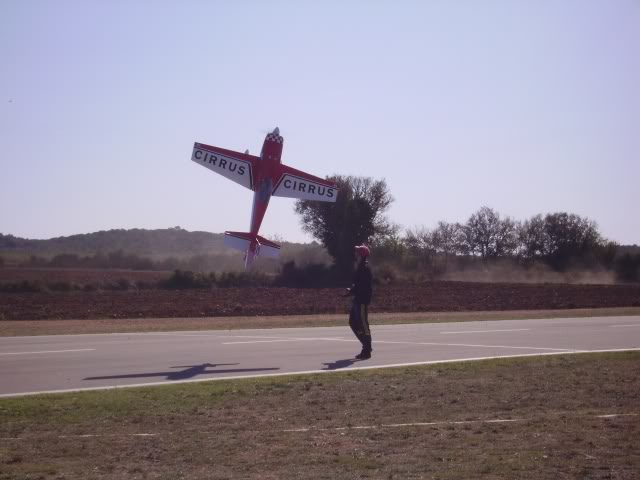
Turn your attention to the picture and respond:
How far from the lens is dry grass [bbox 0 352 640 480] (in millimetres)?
7285

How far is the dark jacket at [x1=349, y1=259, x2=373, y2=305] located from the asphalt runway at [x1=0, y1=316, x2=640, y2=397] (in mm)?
1144

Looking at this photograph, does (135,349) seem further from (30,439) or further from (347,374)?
(30,439)

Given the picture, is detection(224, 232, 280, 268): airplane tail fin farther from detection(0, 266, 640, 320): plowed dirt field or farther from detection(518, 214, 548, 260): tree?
detection(518, 214, 548, 260): tree

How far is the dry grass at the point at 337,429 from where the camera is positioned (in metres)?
7.29

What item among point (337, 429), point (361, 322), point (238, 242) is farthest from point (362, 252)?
point (238, 242)

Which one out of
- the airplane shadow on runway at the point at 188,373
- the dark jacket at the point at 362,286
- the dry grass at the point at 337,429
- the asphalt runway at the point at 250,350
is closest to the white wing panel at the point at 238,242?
the asphalt runway at the point at 250,350

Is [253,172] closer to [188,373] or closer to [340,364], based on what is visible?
[340,364]

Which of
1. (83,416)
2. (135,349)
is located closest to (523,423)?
(83,416)

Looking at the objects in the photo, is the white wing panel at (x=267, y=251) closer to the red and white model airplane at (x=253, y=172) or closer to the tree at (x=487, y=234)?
the red and white model airplane at (x=253, y=172)

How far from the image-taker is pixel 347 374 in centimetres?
1320

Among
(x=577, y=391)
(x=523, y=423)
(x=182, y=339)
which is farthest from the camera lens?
(x=182, y=339)

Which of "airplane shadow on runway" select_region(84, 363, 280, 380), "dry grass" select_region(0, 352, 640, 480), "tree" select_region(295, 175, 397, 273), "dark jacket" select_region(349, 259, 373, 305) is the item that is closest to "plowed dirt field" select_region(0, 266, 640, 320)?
"tree" select_region(295, 175, 397, 273)

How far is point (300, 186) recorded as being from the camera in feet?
81.9

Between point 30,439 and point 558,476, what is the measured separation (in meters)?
5.15
